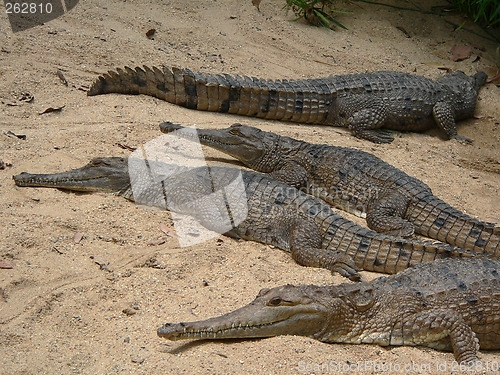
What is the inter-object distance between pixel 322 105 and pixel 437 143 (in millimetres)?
1694

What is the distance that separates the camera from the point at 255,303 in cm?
371

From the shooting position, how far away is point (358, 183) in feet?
19.6

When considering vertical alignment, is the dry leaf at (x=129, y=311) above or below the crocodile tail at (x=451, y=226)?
A: below

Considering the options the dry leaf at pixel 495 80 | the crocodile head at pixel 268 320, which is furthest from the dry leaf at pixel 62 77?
the dry leaf at pixel 495 80

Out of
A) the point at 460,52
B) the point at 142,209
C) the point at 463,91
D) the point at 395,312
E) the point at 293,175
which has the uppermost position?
the point at 460,52

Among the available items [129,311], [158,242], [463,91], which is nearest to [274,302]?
[129,311]

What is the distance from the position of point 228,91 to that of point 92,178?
2618mm

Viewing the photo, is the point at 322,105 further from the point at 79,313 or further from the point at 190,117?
the point at 79,313

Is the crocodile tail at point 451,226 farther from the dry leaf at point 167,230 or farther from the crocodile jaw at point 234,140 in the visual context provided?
the dry leaf at point 167,230

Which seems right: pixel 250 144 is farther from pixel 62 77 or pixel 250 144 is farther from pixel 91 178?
pixel 62 77

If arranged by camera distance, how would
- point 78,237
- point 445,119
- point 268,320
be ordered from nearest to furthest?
point 268,320 → point 78,237 → point 445,119

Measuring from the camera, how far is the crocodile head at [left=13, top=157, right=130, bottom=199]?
5055mm

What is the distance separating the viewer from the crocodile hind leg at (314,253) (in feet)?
15.2

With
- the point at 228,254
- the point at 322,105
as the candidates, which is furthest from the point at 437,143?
the point at 228,254
